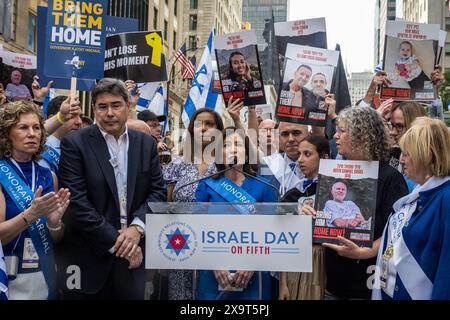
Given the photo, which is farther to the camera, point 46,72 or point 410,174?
point 46,72

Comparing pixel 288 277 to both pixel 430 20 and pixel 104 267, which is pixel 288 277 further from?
pixel 430 20

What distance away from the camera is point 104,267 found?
13.6 ft

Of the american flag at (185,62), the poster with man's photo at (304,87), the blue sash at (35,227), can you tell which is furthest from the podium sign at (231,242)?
the american flag at (185,62)

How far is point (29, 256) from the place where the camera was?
13.0ft

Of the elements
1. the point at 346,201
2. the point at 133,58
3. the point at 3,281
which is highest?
the point at 133,58

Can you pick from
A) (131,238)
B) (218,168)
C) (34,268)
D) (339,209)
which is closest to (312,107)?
(218,168)

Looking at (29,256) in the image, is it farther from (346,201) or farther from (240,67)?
(240,67)

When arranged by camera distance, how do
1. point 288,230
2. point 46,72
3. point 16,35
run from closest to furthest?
point 288,230 < point 46,72 < point 16,35

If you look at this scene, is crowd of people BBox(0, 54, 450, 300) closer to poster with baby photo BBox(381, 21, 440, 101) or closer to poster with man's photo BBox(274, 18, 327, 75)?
poster with baby photo BBox(381, 21, 440, 101)

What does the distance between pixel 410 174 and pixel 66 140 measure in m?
2.51

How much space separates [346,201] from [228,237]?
2.74 ft

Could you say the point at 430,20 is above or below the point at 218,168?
above

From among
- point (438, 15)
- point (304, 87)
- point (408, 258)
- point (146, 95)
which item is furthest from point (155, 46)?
point (438, 15)

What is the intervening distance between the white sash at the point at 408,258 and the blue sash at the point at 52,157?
→ 258cm
